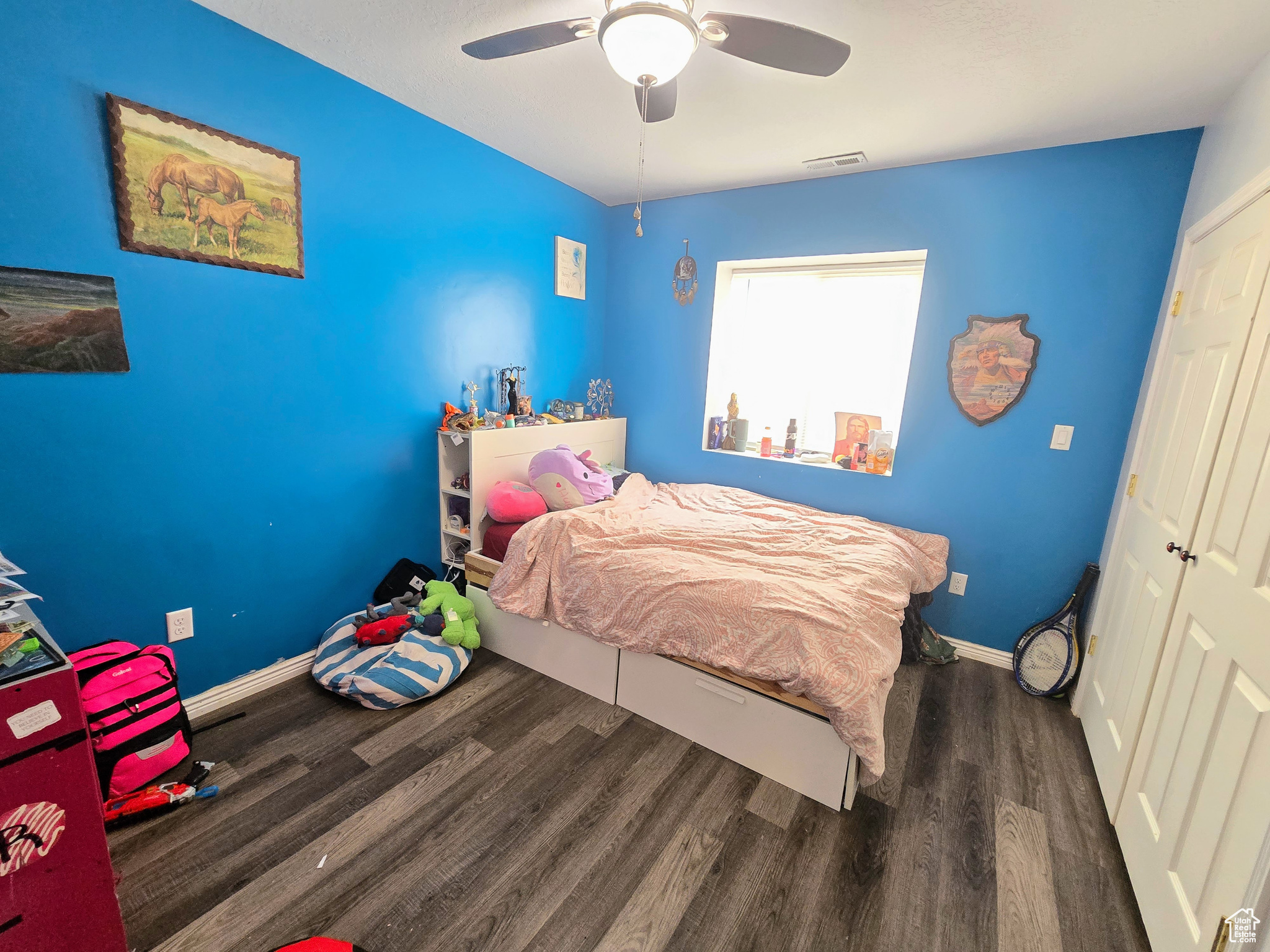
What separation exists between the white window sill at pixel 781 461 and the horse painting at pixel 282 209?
2437mm

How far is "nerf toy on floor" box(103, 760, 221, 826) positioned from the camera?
1.52m

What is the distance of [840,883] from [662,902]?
50 cm

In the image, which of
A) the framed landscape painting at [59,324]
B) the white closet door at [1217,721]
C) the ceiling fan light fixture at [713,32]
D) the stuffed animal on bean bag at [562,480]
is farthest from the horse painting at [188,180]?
the white closet door at [1217,721]

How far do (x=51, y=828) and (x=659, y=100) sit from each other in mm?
2301

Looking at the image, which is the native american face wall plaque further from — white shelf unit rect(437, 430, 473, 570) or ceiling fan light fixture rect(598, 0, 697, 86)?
white shelf unit rect(437, 430, 473, 570)

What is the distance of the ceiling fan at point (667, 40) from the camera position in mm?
1207

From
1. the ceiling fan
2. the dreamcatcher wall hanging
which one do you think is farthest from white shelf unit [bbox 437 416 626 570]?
the ceiling fan

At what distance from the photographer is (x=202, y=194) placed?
5.95 feet

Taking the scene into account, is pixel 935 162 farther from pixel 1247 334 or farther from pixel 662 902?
pixel 662 902

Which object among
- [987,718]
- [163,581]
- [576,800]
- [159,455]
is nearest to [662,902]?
[576,800]

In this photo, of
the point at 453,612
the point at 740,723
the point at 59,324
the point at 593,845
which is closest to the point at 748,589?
the point at 740,723

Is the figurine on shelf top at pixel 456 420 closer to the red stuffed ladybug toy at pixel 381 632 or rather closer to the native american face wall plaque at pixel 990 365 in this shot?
the red stuffed ladybug toy at pixel 381 632

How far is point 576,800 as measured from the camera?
173cm

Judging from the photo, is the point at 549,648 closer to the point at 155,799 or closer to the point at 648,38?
the point at 155,799
